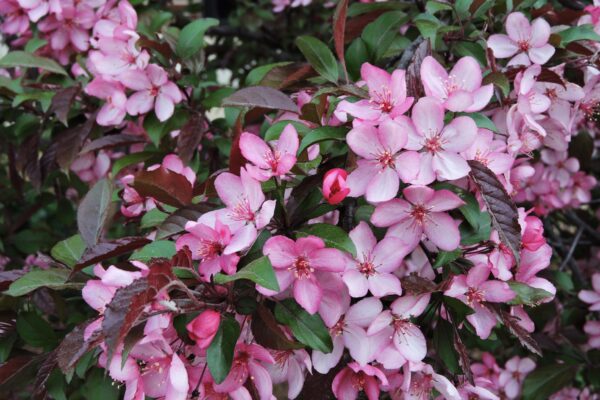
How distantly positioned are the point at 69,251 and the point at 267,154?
422 millimetres

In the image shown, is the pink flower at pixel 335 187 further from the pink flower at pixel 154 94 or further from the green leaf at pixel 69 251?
the pink flower at pixel 154 94

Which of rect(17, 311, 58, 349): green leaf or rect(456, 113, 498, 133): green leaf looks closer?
rect(456, 113, 498, 133): green leaf

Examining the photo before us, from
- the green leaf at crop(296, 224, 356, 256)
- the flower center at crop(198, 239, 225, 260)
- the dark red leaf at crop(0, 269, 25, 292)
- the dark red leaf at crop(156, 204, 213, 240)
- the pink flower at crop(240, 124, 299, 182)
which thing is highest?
the pink flower at crop(240, 124, 299, 182)

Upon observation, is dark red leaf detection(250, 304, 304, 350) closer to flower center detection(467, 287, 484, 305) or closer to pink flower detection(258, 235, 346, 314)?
pink flower detection(258, 235, 346, 314)

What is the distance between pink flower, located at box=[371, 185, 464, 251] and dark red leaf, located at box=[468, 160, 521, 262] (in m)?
0.05

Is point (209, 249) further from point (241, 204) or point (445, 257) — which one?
point (445, 257)

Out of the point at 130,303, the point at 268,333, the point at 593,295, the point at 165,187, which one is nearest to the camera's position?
the point at 130,303

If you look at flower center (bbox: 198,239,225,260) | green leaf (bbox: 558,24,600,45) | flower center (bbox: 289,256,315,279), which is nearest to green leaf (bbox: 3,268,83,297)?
flower center (bbox: 198,239,225,260)

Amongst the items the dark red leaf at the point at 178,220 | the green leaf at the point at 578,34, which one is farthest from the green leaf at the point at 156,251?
the green leaf at the point at 578,34

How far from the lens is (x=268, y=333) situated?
2.70 feet

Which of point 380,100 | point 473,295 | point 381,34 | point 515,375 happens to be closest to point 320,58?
point 381,34

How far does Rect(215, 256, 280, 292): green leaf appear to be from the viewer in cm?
74

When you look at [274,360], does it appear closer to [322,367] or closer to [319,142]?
[322,367]

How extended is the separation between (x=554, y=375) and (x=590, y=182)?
59 centimetres
